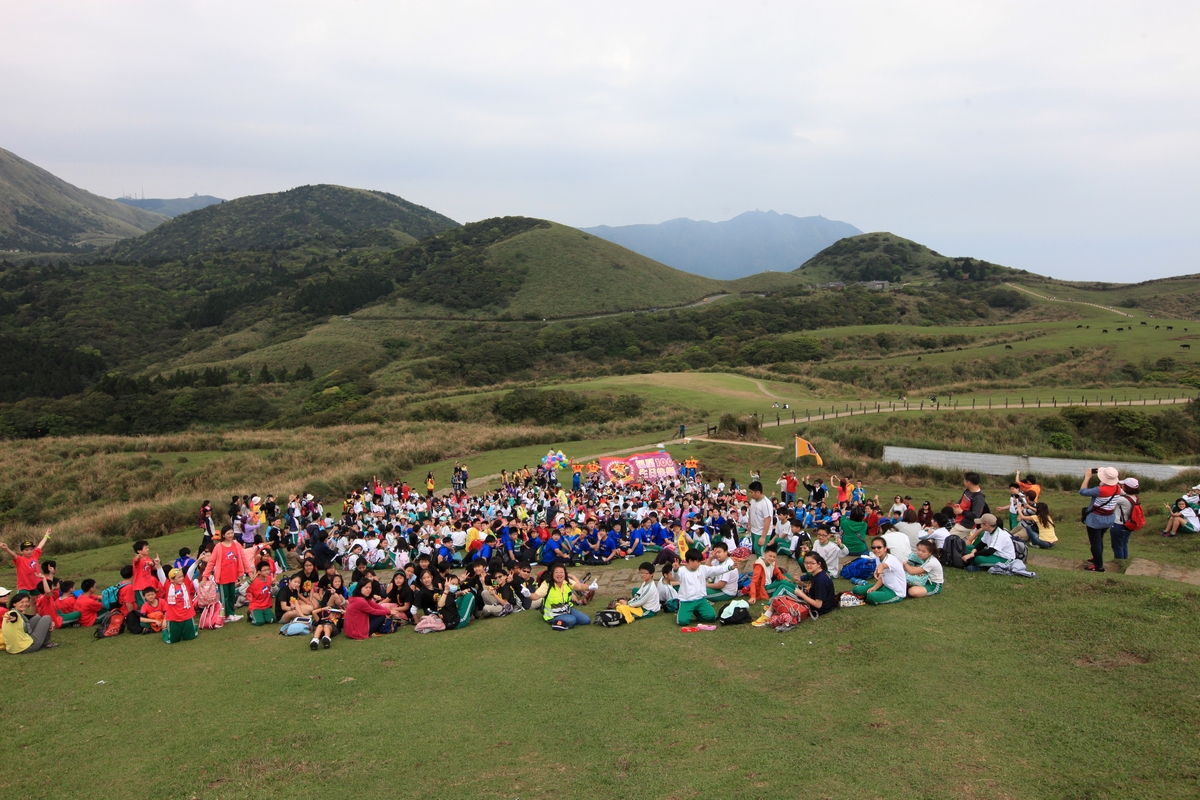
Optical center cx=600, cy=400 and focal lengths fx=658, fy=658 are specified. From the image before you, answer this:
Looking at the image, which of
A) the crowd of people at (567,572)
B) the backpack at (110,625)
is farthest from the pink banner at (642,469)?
the backpack at (110,625)

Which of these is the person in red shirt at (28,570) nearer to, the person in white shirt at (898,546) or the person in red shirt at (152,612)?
the person in red shirt at (152,612)

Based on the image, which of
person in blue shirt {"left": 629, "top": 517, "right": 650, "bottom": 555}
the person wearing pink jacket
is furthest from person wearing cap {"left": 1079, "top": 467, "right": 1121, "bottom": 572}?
the person wearing pink jacket

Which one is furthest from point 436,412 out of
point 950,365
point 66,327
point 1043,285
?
point 1043,285

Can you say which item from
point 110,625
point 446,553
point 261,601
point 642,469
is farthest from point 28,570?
point 642,469

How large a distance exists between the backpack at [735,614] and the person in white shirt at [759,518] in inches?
112

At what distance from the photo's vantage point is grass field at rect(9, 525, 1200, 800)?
5.30 meters

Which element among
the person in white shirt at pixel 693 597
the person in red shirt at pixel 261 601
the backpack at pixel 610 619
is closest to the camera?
the person in white shirt at pixel 693 597

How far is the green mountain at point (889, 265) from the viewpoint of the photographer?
11506cm

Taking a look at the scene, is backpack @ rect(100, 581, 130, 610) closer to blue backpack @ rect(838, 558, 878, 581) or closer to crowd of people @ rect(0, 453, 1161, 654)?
crowd of people @ rect(0, 453, 1161, 654)

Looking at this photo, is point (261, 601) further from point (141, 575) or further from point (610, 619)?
point (610, 619)

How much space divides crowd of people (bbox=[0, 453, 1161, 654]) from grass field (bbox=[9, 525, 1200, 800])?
462mm

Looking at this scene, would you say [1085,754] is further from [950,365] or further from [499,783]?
[950,365]

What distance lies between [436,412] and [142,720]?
37083mm

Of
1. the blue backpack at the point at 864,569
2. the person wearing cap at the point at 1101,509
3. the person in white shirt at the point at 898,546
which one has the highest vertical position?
the person wearing cap at the point at 1101,509
